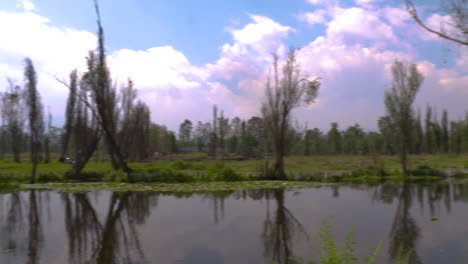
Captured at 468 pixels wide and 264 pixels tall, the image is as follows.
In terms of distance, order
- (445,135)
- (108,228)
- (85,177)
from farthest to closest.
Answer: (445,135), (85,177), (108,228)

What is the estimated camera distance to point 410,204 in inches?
500

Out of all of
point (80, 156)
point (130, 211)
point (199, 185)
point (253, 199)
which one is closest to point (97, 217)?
point (130, 211)

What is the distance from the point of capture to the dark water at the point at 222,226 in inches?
280

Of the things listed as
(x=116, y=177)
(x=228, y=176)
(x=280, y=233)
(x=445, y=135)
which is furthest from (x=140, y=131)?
(x=445, y=135)

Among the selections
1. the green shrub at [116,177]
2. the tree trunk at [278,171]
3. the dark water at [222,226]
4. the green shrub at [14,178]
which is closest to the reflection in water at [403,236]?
the dark water at [222,226]

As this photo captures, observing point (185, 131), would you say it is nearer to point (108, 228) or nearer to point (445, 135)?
point (445, 135)

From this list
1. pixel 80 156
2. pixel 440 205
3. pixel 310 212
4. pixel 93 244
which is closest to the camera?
pixel 93 244

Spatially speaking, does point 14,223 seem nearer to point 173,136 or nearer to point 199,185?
point 199,185

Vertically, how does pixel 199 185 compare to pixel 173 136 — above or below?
below

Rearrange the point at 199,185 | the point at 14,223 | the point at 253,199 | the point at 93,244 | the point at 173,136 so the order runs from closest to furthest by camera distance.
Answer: the point at 93,244
the point at 14,223
the point at 253,199
the point at 199,185
the point at 173,136

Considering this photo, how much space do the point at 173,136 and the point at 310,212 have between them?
64758 mm

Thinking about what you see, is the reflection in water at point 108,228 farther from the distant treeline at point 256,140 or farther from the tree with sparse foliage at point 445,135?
the tree with sparse foliage at point 445,135

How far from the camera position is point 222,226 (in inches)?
384

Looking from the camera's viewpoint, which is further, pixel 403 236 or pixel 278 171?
pixel 278 171
